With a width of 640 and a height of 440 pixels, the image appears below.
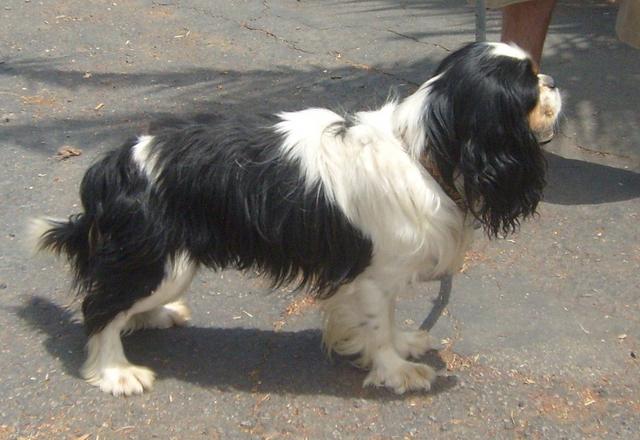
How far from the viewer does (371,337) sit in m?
3.47

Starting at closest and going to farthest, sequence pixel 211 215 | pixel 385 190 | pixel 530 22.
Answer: pixel 385 190
pixel 211 215
pixel 530 22

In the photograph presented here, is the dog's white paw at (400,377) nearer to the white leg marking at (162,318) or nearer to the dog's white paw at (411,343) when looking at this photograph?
the dog's white paw at (411,343)

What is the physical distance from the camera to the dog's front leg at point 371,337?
134 inches

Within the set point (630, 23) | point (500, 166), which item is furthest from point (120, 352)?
point (630, 23)

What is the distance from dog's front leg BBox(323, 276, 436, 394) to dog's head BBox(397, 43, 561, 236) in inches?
22.5

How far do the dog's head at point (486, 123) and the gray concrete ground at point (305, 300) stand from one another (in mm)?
862

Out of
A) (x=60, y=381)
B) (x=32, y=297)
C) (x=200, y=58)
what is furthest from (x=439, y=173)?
(x=200, y=58)

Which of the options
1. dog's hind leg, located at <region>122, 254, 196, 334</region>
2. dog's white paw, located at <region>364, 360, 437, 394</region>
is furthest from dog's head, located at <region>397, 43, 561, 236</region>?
dog's hind leg, located at <region>122, 254, 196, 334</region>

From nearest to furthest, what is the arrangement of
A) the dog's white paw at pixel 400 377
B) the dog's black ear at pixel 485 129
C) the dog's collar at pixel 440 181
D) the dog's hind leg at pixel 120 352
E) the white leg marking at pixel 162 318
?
the dog's black ear at pixel 485 129 < the dog's collar at pixel 440 181 < the dog's hind leg at pixel 120 352 < the dog's white paw at pixel 400 377 < the white leg marking at pixel 162 318

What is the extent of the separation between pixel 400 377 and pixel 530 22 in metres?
2.94

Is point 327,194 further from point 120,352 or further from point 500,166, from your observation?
point 120,352

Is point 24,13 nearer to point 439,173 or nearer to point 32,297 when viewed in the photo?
point 32,297

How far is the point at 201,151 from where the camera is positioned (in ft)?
10.5

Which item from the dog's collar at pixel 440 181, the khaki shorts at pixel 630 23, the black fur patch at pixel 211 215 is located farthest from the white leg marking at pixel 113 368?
the khaki shorts at pixel 630 23
